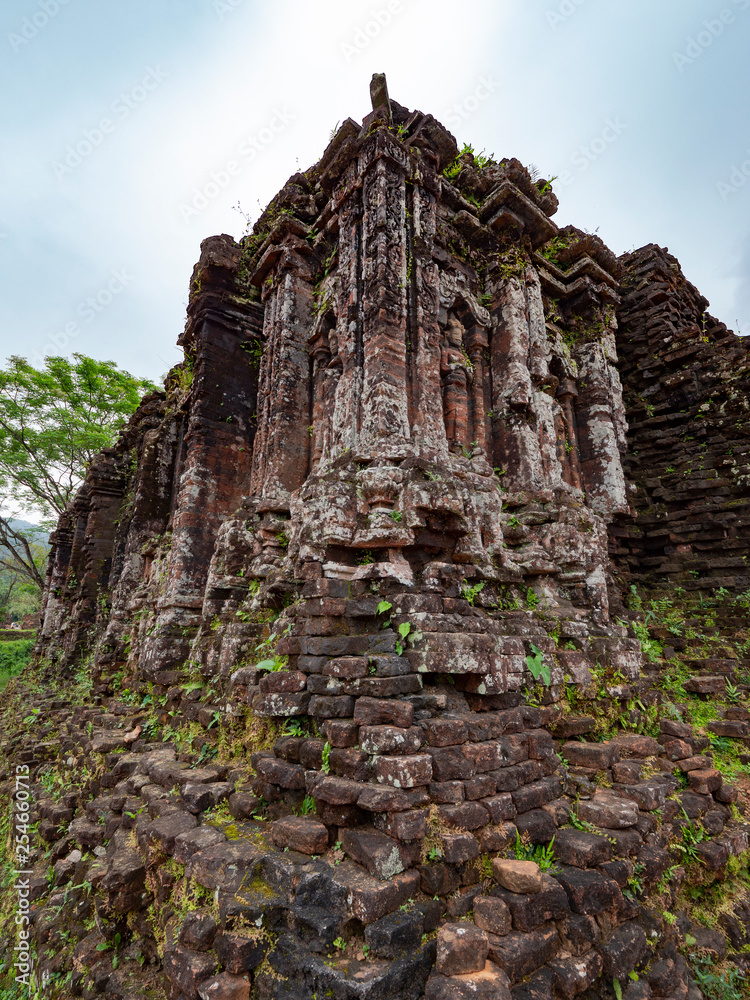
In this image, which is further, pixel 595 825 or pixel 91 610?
pixel 91 610

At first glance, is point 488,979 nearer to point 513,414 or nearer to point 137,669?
point 513,414

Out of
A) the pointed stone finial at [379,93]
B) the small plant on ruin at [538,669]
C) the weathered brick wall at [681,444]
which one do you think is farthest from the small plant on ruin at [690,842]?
the pointed stone finial at [379,93]

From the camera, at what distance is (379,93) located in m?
6.71

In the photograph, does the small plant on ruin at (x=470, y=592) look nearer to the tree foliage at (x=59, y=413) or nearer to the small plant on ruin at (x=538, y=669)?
the small plant on ruin at (x=538, y=669)

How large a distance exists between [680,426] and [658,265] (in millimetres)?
3805

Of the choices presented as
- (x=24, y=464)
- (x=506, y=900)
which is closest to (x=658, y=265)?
(x=506, y=900)

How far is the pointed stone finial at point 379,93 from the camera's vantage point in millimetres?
6660

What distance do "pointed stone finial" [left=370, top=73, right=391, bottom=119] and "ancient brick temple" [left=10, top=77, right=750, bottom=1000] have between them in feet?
0.12

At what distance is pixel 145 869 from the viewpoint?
11.8 ft

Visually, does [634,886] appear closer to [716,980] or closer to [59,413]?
[716,980]

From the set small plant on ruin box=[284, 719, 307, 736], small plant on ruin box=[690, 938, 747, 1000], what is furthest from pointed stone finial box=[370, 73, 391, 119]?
small plant on ruin box=[690, 938, 747, 1000]

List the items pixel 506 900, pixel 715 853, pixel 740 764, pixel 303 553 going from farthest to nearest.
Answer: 1. pixel 740 764
2. pixel 303 553
3. pixel 715 853
4. pixel 506 900

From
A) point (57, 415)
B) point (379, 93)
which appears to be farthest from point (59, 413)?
point (379, 93)

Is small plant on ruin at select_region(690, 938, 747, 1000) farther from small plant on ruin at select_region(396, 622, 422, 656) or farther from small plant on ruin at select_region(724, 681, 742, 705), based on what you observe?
small plant on ruin at select_region(724, 681, 742, 705)
